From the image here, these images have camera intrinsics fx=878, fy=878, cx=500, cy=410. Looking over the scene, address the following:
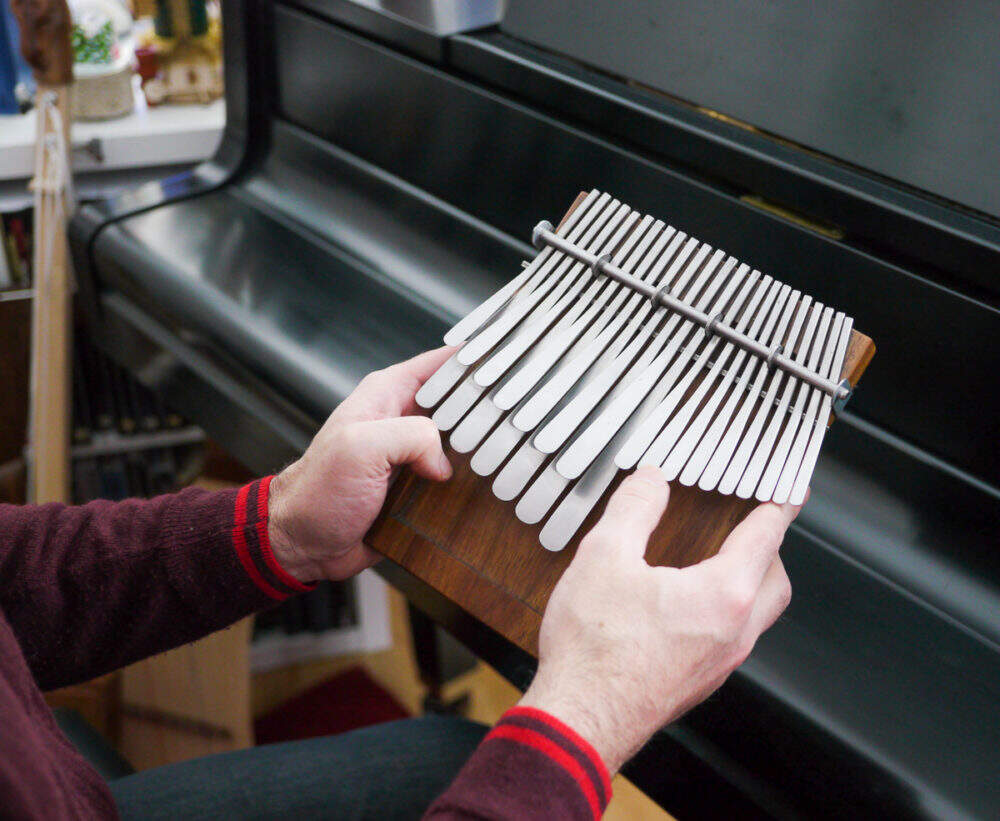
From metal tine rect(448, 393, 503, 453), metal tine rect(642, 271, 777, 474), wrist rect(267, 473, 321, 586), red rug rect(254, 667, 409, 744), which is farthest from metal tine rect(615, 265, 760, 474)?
red rug rect(254, 667, 409, 744)

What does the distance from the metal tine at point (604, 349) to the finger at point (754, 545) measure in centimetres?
17

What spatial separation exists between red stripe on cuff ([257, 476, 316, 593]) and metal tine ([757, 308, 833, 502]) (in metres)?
0.43

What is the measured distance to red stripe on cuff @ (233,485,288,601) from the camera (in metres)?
0.80

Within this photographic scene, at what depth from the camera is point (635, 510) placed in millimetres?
627

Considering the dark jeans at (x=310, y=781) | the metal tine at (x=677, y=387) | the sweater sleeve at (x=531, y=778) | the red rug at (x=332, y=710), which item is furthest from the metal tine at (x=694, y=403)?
the red rug at (x=332, y=710)

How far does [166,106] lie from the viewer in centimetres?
172

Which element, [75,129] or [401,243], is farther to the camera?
[75,129]

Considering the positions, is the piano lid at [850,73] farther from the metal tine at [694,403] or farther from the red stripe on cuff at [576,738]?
the red stripe on cuff at [576,738]

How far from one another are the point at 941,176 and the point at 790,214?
134 mm

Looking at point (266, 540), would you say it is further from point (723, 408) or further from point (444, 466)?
point (723, 408)

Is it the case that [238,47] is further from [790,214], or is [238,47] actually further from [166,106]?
[790,214]

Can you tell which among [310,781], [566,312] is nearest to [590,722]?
[566,312]

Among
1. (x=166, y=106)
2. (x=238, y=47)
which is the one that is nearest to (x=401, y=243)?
(x=238, y=47)

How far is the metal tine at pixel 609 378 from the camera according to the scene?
0.69 metres
